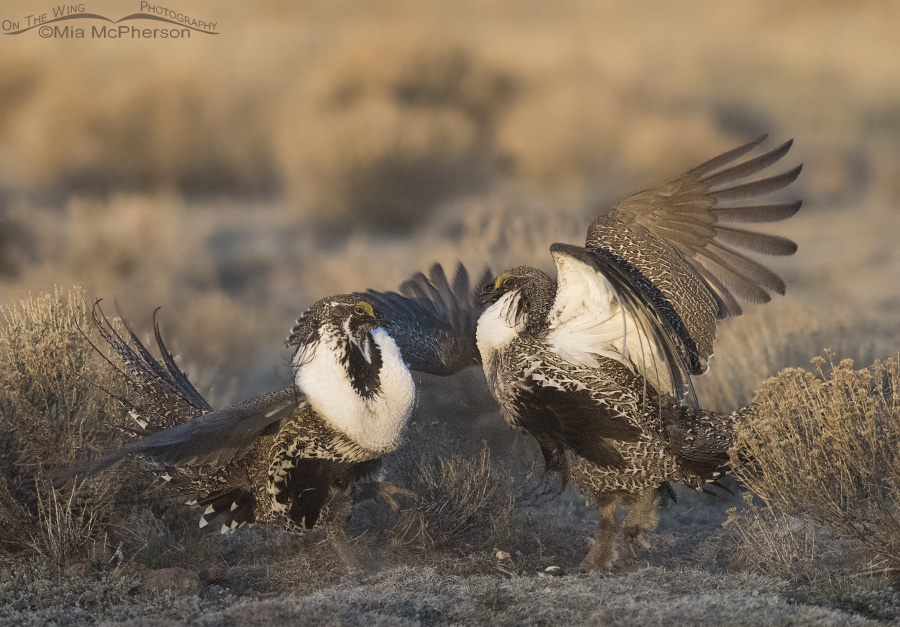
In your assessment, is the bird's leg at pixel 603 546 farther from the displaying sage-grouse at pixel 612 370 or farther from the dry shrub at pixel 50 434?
the dry shrub at pixel 50 434

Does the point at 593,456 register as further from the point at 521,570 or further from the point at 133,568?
the point at 133,568

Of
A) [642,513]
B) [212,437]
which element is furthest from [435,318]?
[212,437]

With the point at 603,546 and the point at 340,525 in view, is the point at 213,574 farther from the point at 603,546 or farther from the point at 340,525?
the point at 603,546

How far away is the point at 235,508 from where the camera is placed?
575 cm

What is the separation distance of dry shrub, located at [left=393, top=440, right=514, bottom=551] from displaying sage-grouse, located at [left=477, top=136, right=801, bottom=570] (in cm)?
69

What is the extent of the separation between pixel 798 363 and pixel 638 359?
4.97 meters

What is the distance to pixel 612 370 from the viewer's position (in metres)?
5.52

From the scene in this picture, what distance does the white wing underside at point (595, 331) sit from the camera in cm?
523

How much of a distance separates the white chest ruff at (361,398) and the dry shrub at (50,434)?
1524 mm

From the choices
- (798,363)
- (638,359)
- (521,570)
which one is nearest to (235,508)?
(521,570)

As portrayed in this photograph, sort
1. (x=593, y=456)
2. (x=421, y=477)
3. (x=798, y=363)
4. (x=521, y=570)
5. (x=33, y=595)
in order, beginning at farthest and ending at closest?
(x=798, y=363), (x=421, y=477), (x=521, y=570), (x=593, y=456), (x=33, y=595)

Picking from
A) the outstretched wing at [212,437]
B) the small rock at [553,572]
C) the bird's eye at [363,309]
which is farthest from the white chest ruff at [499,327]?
the small rock at [553,572]

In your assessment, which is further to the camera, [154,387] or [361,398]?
[154,387]

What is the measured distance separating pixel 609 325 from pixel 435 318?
1.95 m
